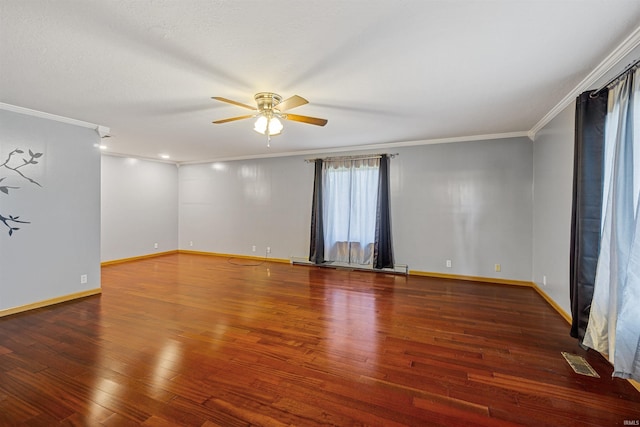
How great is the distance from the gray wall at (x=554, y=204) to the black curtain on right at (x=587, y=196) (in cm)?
62

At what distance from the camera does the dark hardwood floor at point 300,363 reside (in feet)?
5.73

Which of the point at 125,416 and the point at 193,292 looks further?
the point at 193,292

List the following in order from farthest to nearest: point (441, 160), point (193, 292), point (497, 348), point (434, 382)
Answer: point (441, 160)
point (193, 292)
point (497, 348)
point (434, 382)

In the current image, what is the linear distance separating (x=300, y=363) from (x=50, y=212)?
12.4 ft

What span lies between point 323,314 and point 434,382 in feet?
4.96

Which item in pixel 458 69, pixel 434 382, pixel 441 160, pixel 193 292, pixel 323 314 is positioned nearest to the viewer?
pixel 434 382

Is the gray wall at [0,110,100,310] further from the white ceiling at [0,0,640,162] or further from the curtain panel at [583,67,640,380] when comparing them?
the curtain panel at [583,67,640,380]

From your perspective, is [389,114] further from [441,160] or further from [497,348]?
[497,348]

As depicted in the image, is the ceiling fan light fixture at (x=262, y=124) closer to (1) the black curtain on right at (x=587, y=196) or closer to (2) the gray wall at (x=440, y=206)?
(1) the black curtain on right at (x=587, y=196)

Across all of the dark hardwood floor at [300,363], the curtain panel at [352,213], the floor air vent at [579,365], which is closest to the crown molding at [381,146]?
the curtain panel at [352,213]

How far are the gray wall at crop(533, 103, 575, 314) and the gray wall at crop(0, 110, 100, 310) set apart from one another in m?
6.07

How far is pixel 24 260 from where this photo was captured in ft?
11.0

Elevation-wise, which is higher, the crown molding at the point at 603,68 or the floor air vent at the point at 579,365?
the crown molding at the point at 603,68

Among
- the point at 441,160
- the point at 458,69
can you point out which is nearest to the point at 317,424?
the point at 458,69
